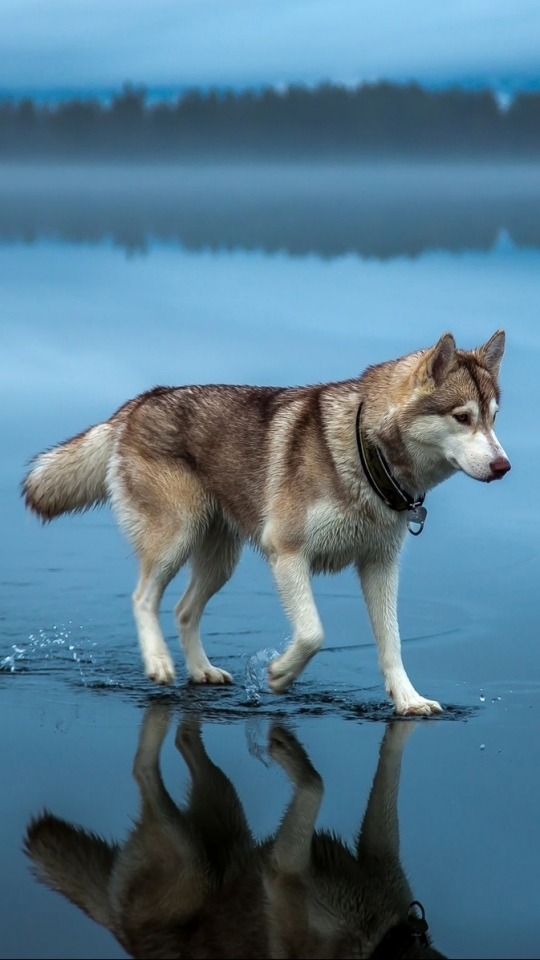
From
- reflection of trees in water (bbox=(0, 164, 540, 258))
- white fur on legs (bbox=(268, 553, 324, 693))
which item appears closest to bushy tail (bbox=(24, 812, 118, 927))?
white fur on legs (bbox=(268, 553, 324, 693))

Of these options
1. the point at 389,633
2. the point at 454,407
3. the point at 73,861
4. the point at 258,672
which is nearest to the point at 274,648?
the point at 258,672

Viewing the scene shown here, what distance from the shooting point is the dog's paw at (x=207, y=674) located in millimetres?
7215

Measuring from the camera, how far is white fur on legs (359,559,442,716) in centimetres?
654

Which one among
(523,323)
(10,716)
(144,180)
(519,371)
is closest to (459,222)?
(523,323)

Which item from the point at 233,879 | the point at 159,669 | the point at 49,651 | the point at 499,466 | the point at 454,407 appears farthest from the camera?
the point at 49,651

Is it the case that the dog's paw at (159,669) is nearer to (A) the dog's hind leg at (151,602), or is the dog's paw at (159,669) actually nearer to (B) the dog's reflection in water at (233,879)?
(A) the dog's hind leg at (151,602)

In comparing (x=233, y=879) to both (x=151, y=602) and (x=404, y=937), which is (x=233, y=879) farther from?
(x=151, y=602)

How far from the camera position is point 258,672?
7.24 meters

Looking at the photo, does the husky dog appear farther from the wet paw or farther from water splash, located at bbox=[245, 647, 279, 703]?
water splash, located at bbox=[245, 647, 279, 703]

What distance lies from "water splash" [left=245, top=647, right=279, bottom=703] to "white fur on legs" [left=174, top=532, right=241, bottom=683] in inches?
8.4

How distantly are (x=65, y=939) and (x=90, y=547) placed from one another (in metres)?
5.43

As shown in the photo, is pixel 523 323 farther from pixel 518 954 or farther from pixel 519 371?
pixel 518 954

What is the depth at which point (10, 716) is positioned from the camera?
20.6 feet

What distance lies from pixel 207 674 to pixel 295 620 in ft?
2.57
